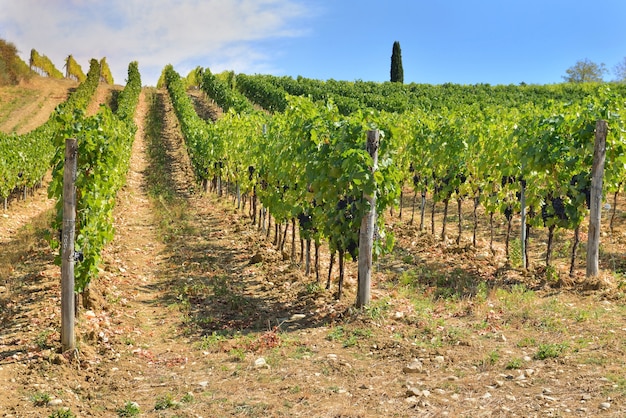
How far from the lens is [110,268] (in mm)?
11164

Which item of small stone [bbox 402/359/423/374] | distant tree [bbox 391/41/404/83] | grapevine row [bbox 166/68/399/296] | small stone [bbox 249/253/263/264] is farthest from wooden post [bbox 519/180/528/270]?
distant tree [bbox 391/41/404/83]

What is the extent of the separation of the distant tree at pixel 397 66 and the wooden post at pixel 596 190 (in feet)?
194

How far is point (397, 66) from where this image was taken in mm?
68250

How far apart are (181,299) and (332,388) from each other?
14.3 feet

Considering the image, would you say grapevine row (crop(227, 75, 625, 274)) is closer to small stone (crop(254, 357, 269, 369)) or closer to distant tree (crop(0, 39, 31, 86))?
small stone (crop(254, 357, 269, 369))

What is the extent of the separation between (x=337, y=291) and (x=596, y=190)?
4.84 metres

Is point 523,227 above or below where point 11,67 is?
below

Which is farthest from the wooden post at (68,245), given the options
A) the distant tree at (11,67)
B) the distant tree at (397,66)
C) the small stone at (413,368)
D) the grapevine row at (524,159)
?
the distant tree at (397,66)

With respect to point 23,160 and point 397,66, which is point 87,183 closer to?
point 23,160

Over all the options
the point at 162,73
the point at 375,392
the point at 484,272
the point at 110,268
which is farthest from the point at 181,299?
the point at 162,73

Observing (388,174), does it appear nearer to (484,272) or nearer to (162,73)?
(484,272)

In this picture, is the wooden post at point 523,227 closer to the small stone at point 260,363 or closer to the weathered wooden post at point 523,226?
the weathered wooden post at point 523,226

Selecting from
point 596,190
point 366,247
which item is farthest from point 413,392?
point 596,190

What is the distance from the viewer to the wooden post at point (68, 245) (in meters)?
7.26
